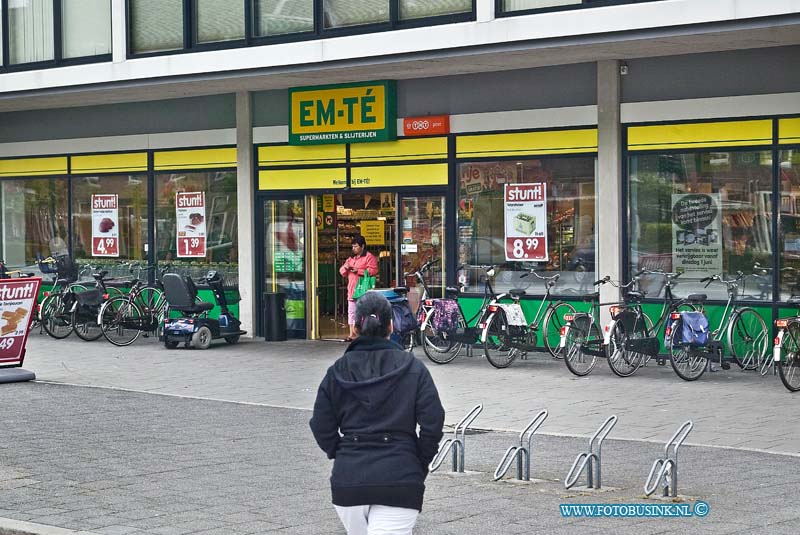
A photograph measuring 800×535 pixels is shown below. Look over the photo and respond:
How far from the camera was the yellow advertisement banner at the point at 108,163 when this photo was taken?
73.0 feet

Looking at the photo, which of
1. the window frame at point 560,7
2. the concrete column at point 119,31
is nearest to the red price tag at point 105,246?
the concrete column at point 119,31

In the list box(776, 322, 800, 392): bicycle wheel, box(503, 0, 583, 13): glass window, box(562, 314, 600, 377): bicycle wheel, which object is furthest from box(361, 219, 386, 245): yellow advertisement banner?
box(776, 322, 800, 392): bicycle wheel

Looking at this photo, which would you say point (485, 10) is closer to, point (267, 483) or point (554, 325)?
point (554, 325)

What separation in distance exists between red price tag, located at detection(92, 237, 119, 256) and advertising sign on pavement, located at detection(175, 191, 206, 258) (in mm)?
1560

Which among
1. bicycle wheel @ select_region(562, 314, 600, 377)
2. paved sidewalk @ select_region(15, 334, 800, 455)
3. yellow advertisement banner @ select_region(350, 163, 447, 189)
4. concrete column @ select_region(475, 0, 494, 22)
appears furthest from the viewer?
yellow advertisement banner @ select_region(350, 163, 447, 189)

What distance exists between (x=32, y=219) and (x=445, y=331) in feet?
34.9

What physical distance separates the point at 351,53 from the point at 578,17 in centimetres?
355

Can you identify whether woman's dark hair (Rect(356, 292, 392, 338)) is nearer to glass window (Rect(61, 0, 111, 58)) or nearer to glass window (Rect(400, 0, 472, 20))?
glass window (Rect(400, 0, 472, 20))

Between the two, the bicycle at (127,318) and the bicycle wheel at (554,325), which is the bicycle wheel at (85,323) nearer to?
the bicycle at (127,318)

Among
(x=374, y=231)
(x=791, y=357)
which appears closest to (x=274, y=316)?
(x=374, y=231)

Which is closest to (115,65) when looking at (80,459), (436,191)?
(436,191)

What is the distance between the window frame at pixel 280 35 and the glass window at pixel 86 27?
0.58 meters

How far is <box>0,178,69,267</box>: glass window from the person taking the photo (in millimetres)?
23672

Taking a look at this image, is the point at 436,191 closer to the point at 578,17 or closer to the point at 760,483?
the point at 578,17
